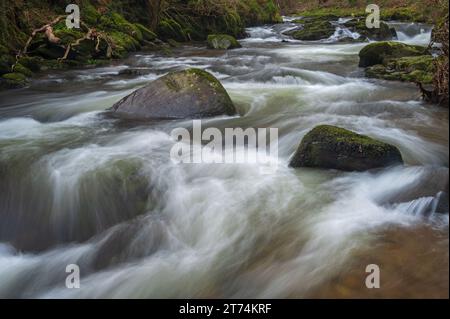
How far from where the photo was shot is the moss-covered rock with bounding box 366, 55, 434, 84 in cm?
961

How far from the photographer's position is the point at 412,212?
13.1 feet

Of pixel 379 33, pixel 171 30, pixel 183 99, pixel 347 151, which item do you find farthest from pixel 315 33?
pixel 347 151

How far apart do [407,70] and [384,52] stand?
1.53 meters

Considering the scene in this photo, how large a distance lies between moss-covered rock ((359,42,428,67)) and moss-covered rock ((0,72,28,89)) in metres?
8.50

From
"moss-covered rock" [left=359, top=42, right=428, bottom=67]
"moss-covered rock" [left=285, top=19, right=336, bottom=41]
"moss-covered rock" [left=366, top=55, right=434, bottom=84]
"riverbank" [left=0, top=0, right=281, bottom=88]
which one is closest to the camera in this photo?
"moss-covered rock" [left=366, top=55, right=434, bottom=84]

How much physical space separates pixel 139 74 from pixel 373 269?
378 inches

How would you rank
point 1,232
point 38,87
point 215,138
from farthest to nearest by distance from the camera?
1. point 38,87
2. point 215,138
3. point 1,232

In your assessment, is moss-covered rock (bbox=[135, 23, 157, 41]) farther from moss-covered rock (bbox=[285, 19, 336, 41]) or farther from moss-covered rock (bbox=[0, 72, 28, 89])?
moss-covered rock (bbox=[0, 72, 28, 89])

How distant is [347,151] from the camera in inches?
198

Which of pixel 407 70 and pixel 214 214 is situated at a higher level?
pixel 407 70

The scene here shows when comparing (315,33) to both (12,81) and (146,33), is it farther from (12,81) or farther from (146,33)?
(12,81)

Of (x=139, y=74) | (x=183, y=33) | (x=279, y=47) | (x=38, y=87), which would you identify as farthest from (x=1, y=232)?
(x=183, y=33)

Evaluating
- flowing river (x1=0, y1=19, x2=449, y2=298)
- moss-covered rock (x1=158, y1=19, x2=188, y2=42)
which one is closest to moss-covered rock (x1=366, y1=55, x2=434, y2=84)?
flowing river (x1=0, y1=19, x2=449, y2=298)
